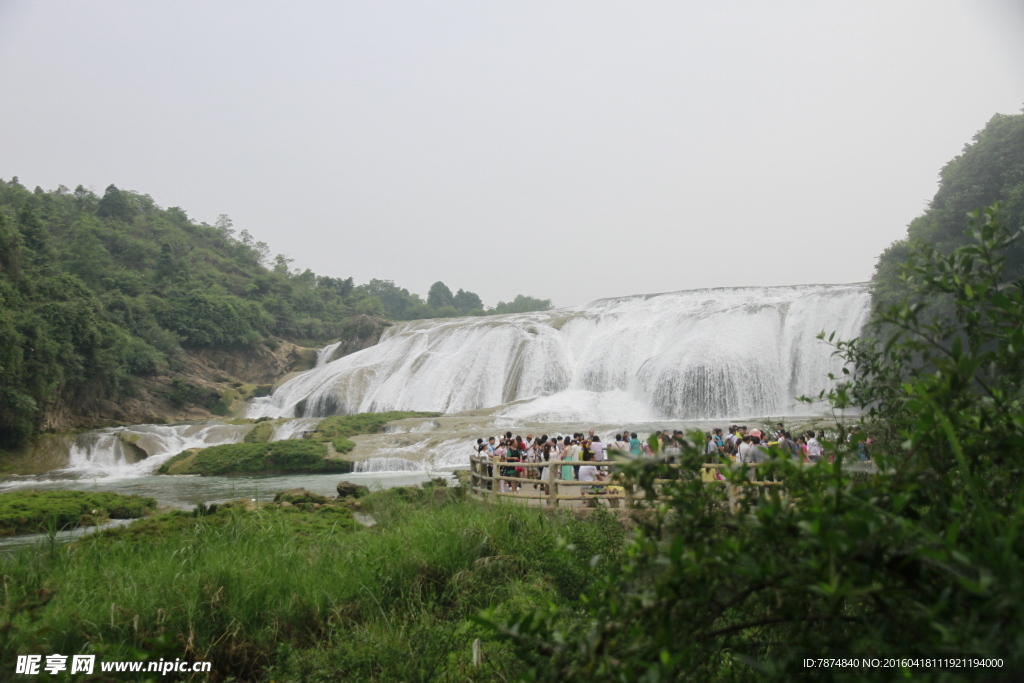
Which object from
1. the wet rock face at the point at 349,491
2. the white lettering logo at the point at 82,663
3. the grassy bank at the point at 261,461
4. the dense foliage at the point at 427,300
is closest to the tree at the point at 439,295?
the dense foliage at the point at 427,300

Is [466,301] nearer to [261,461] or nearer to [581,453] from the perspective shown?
[261,461]

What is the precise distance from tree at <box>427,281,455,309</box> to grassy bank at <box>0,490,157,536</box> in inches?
3366

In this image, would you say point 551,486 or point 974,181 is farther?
point 974,181

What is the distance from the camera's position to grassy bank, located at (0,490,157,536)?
10000 mm

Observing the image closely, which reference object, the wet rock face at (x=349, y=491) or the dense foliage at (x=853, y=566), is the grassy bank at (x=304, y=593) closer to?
the dense foliage at (x=853, y=566)

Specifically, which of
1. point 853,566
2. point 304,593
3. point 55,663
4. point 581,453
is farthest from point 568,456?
point 853,566

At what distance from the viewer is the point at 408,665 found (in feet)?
13.0

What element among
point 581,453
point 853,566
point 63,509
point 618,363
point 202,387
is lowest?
point 63,509

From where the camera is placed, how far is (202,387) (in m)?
35.8

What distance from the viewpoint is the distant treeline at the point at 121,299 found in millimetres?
23188

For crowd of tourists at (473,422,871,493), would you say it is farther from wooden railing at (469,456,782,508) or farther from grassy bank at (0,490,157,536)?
grassy bank at (0,490,157,536)

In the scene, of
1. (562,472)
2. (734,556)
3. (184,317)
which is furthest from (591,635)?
(184,317)

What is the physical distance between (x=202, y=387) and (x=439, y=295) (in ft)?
208

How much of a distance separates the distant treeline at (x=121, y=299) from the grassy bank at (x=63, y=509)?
12771 mm
